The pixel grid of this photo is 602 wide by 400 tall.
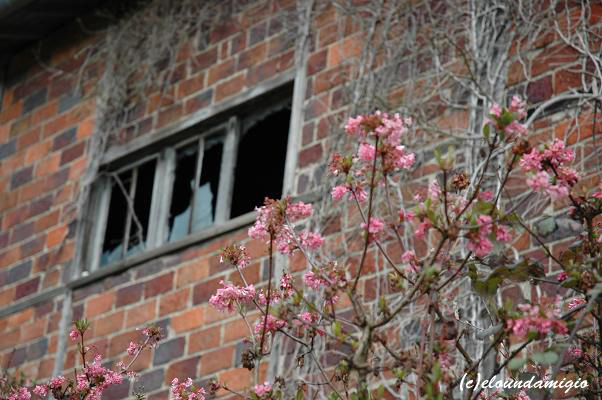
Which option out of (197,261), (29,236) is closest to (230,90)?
(197,261)

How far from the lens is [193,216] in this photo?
21.9 feet

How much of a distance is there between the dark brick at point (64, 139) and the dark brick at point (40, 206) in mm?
351

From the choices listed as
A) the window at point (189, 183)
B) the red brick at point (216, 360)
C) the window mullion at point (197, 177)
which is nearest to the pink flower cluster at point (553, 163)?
the red brick at point (216, 360)

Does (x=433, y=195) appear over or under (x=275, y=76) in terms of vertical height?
under

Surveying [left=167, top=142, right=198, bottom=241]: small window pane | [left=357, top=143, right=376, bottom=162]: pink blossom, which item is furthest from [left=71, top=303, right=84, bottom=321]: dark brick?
[left=357, top=143, right=376, bottom=162]: pink blossom

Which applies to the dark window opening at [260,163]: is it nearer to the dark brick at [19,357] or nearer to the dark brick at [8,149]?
the dark brick at [19,357]

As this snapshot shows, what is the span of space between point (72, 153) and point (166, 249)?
136cm

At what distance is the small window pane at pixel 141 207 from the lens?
6.87 meters

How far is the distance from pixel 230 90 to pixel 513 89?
1867 mm

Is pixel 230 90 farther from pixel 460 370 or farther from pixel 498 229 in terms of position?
pixel 498 229

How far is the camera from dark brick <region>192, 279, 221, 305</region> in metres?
6.08

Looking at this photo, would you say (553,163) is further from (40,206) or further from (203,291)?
(40,206)

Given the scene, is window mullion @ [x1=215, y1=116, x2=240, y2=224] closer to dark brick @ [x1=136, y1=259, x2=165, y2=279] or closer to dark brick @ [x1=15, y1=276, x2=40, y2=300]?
dark brick @ [x1=136, y1=259, x2=165, y2=279]

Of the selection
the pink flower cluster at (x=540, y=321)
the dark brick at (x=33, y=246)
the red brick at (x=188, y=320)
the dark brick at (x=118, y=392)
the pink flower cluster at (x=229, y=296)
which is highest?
the dark brick at (x=33, y=246)
